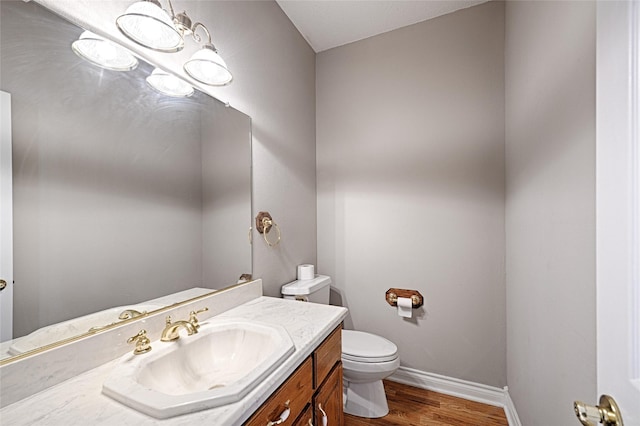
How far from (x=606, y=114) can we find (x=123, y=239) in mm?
1325

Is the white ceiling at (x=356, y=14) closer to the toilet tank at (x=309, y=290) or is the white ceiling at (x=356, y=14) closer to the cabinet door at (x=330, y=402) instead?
the toilet tank at (x=309, y=290)

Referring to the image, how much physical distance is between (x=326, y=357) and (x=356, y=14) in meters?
2.13

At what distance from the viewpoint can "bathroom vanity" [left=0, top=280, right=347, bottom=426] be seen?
1.98 ft

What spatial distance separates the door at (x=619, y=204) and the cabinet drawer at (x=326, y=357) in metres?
0.79

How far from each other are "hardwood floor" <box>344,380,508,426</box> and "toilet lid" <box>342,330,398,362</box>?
16.6 inches

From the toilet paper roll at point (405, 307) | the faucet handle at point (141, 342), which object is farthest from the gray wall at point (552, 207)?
the faucet handle at point (141, 342)

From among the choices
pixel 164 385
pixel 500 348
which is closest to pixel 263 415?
pixel 164 385

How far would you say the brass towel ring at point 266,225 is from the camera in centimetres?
161

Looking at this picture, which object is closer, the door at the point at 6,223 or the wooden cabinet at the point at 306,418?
the door at the point at 6,223

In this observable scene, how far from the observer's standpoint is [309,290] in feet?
5.98

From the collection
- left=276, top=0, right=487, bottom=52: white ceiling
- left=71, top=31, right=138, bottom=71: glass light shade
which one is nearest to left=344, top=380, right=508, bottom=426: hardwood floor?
left=71, top=31, right=138, bottom=71: glass light shade

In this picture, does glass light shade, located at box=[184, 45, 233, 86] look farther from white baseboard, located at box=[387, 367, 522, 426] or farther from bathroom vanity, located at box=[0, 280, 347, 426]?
white baseboard, located at box=[387, 367, 522, 426]

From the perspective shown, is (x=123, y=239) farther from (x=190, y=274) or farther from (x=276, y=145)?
(x=276, y=145)

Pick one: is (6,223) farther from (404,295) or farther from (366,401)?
(404,295)
